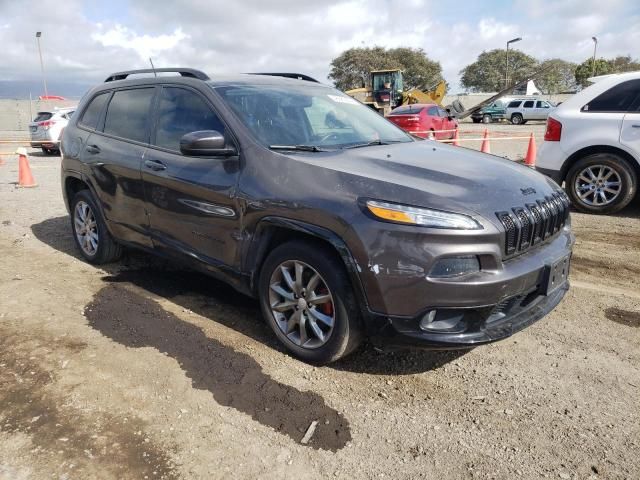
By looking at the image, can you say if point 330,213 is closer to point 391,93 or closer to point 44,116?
point 44,116

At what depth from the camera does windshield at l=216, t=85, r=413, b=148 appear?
349cm

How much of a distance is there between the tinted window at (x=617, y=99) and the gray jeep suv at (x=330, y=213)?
12.2 ft

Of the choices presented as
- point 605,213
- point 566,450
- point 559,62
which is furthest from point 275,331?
point 559,62

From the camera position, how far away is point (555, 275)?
3016 millimetres

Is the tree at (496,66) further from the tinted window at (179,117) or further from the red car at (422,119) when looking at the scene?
the tinted window at (179,117)

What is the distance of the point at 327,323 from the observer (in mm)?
3029

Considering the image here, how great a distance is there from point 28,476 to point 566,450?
96.4 inches

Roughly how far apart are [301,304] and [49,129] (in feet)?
50.8

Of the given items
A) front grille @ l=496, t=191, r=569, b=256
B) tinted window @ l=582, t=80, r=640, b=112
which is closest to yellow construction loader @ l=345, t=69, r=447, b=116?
tinted window @ l=582, t=80, r=640, b=112

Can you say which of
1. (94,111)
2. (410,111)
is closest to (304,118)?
(94,111)

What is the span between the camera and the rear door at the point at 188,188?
11.2 ft

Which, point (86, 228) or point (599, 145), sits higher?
point (599, 145)

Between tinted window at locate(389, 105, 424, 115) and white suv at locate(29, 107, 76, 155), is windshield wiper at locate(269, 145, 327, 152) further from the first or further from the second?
tinted window at locate(389, 105, 424, 115)

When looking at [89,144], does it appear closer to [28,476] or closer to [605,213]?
[28,476]
